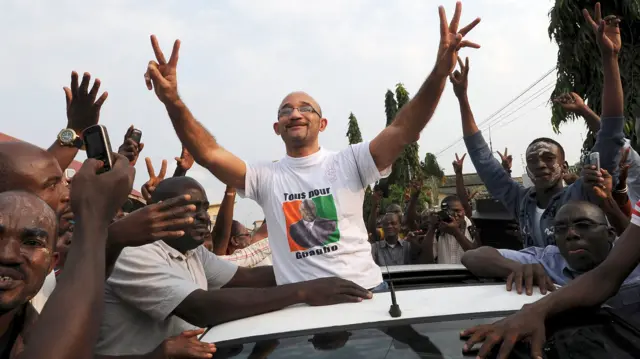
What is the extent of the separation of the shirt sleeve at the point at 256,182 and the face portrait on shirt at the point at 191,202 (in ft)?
0.90

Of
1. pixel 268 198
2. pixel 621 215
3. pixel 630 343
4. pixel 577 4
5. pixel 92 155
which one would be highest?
pixel 577 4

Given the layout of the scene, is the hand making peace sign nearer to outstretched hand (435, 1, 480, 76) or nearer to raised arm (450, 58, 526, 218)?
raised arm (450, 58, 526, 218)

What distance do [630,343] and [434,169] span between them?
109ft

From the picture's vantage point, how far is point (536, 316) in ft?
5.58

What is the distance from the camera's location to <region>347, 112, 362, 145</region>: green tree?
3382 centimetres

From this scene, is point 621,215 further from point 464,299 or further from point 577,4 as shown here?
point 577,4

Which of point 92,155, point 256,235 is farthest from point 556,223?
point 256,235

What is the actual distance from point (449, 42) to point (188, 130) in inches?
52.0

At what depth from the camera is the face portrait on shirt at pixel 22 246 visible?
1.32m

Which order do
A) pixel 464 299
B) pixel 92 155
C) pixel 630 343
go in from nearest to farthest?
pixel 92 155 < pixel 630 343 < pixel 464 299

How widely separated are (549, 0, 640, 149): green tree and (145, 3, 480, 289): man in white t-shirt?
26.5 feet

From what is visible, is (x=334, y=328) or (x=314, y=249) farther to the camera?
(x=314, y=249)

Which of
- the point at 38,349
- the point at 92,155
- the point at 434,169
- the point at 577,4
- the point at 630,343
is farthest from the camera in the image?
the point at 434,169

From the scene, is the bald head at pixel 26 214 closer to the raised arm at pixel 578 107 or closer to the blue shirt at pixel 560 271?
the blue shirt at pixel 560 271
